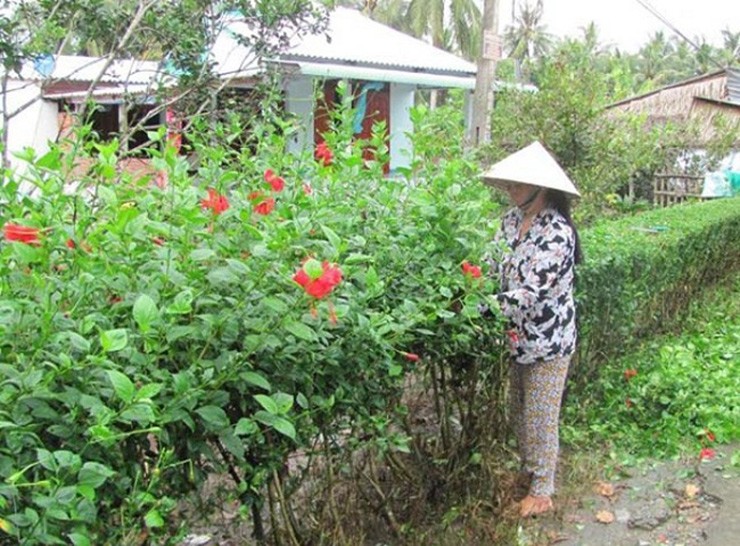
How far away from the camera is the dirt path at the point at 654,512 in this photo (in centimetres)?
340

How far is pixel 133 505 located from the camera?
5.38ft

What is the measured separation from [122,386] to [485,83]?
8.32 m

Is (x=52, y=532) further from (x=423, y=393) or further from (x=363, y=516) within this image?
(x=423, y=393)

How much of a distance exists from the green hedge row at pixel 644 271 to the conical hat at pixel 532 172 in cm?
100

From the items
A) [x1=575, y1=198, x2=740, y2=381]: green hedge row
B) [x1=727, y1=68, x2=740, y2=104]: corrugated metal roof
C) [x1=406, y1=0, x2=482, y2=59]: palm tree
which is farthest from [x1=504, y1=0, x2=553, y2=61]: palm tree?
[x1=575, y1=198, x2=740, y2=381]: green hedge row

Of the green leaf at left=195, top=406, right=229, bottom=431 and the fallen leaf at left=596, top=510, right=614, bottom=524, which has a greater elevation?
the green leaf at left=195, top=406, right=229, bottom=431

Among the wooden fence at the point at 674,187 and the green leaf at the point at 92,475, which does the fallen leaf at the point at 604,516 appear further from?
the wooden fence at the point at 674,187

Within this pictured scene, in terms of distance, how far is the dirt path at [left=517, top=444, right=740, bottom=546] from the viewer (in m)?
3.40

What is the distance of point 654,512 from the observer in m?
3.62

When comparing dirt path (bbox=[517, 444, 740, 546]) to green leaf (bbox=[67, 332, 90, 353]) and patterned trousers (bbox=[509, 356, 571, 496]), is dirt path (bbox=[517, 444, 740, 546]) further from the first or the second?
green leaf (bbox=[67, 332, 90, 353])

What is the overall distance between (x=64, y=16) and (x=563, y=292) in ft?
11.3

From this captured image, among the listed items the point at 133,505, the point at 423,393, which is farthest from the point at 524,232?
the point at 133,505

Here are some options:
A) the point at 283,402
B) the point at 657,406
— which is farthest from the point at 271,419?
the point at 657,406

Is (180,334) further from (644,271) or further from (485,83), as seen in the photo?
(485,83)
